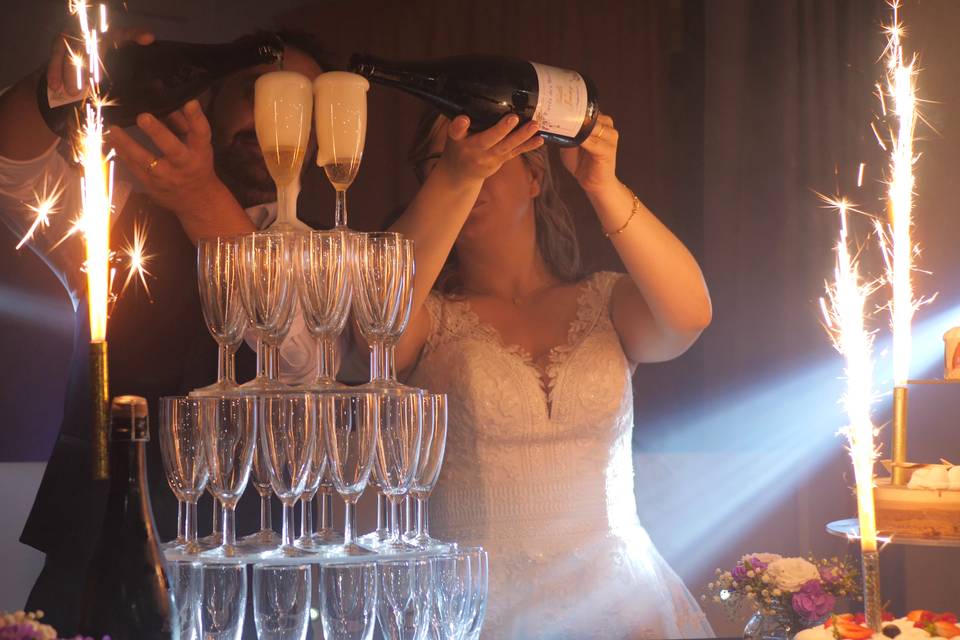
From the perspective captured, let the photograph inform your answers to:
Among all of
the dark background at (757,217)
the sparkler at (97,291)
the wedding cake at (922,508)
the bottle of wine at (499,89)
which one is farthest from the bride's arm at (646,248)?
the sparkler at (97,291)

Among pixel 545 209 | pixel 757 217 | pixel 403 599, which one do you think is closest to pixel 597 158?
pixel 545 209

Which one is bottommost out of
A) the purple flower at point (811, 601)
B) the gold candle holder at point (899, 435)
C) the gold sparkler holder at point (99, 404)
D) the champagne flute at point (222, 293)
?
the purple flower at point (811, 601)

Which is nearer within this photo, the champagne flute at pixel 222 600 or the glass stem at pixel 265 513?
the champagne flute at pixel 222 600

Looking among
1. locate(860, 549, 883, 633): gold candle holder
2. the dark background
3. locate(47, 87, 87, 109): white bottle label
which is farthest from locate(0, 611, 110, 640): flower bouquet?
the dark background

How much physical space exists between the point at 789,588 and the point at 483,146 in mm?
791

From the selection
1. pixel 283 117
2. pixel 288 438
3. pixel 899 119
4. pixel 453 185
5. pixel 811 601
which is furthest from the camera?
pixel 899 119

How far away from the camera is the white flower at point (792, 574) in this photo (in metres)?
1.61

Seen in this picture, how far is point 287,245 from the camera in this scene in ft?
4.29

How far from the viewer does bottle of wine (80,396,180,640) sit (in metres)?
1.01

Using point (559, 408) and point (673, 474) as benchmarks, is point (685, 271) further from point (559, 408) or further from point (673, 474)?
point (673, 474)

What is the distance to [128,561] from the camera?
1.03 metres

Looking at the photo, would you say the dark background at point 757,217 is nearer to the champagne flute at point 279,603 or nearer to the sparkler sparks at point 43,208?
the sparkler sparks at point 43,208

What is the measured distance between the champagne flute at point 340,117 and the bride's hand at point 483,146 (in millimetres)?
342

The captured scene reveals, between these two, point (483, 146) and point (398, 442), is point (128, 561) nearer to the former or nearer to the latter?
point (398, 442)
